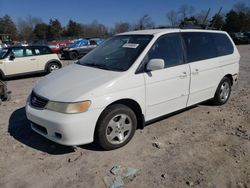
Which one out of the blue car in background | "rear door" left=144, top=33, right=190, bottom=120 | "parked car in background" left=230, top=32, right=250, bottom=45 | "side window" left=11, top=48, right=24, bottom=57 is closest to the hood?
"rear door" left=144, top=33, right=190, bottom=120

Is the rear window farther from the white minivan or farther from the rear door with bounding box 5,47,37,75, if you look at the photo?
the rear door with bounding box 5,47,37,75

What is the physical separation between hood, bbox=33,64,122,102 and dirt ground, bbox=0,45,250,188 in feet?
3.03

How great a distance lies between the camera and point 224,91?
231 inches

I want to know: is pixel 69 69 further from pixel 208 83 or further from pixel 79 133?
pixel 208 83

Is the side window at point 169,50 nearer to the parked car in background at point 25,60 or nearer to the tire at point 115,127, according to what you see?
the tire at point 115,127

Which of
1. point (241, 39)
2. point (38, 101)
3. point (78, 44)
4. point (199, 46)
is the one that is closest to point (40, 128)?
point (38, 101)

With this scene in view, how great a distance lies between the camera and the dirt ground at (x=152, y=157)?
318cm

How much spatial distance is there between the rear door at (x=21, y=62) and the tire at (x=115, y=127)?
845 cm

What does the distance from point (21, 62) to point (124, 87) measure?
8619 millimetres

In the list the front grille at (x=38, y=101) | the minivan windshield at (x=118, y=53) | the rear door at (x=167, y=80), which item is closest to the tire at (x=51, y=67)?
the minivan windshield at (x=118, y=53)

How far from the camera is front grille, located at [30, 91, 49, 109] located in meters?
3.70

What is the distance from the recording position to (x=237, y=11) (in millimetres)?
58500

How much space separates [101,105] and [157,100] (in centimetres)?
113

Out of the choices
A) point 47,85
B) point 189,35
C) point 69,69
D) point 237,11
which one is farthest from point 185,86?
point 237,11
